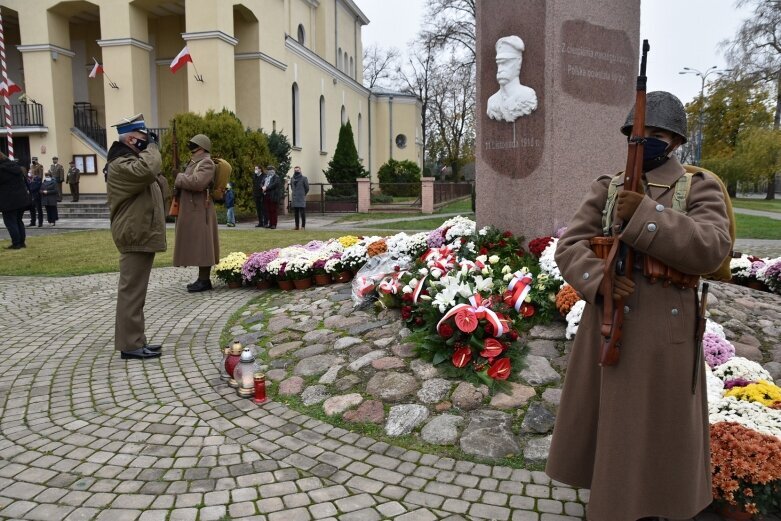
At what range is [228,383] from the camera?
16.3ft

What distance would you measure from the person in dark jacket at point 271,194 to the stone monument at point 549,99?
12169 millimetres

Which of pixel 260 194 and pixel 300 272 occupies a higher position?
pixel 260 194

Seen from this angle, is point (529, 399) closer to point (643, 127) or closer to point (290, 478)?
point (290, 478)

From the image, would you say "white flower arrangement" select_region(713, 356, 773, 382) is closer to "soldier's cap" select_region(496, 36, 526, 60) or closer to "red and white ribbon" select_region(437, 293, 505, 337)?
"red and white ribbon" select_region(437, 293, 505, 337)

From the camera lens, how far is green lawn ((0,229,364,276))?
10773mm

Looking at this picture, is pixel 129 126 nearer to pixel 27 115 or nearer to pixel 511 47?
pixel 511 47

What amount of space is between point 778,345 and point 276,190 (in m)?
15.3

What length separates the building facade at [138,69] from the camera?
23.2m

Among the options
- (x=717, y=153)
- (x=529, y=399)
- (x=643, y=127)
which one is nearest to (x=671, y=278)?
(x=643, y=127)

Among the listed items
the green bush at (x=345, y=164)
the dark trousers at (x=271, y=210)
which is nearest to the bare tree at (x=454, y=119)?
the green bush at (x=345, y=164)

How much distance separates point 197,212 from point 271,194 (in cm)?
1048

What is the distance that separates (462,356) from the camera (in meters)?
4.52

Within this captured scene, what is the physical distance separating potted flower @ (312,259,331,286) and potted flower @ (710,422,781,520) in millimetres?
5684

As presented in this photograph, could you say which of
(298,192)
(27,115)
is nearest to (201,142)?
(298,192)
